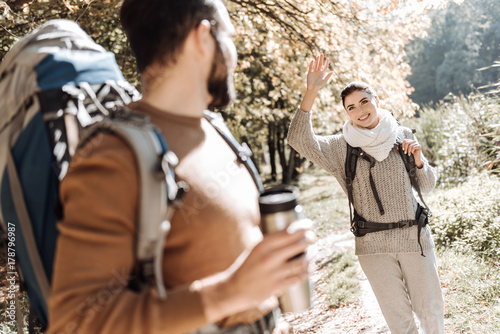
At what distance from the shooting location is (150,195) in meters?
1.06

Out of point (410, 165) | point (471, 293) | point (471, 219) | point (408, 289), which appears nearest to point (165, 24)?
point (410, 165)

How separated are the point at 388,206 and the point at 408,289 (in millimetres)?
669

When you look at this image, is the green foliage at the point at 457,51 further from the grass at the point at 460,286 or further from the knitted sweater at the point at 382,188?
the knitted sweater at the point at 382,188

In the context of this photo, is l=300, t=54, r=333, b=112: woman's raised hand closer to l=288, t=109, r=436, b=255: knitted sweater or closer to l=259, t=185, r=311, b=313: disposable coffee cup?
l=288, t=109, r=436, b=255: knitted sweater

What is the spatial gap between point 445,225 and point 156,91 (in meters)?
6.22

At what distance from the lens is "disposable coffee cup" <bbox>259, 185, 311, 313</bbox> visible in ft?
4.17

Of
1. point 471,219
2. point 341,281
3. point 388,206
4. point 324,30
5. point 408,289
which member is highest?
point 324,30

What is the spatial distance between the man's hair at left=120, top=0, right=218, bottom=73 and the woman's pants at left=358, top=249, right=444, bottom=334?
257 cm

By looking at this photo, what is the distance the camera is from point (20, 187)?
1.25 metres

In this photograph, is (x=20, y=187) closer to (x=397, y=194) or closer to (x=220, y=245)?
(x=220, y=245)

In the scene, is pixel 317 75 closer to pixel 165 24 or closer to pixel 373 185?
pixel 373 185

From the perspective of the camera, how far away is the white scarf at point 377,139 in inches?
127

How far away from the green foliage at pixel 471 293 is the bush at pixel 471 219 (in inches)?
11.4

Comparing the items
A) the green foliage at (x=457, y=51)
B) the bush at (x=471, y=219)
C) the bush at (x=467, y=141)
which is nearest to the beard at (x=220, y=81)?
the bush at (x=471, y=219)
